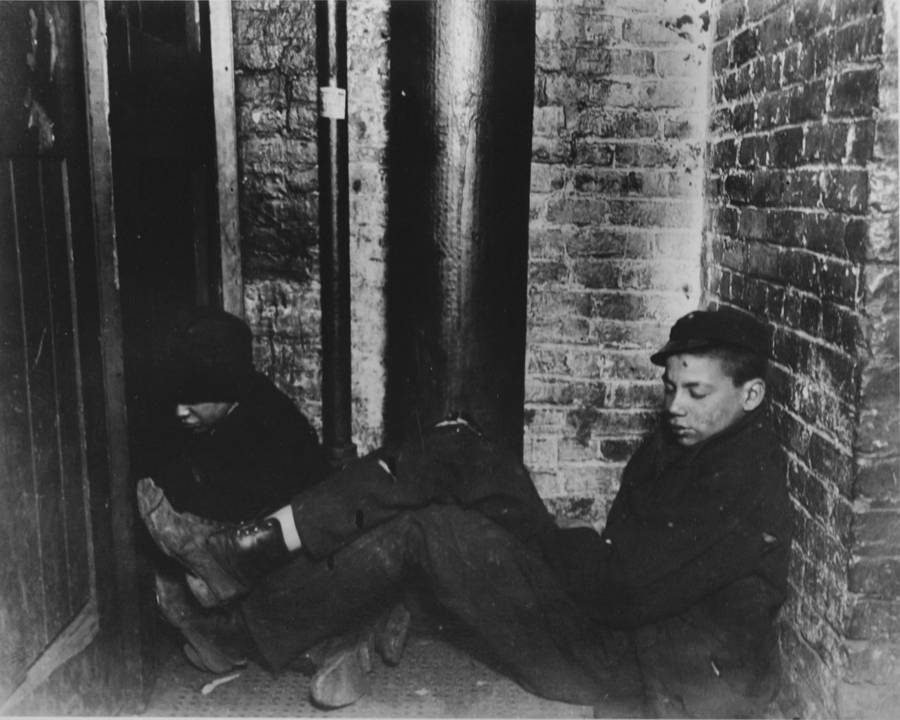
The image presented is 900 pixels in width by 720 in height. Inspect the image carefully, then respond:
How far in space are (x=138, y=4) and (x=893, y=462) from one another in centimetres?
279

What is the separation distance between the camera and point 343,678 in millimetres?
2760

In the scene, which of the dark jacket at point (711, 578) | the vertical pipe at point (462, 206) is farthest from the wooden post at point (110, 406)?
the dark jacket at point (711, 578)

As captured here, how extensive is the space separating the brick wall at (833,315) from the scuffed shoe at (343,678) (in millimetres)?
1362

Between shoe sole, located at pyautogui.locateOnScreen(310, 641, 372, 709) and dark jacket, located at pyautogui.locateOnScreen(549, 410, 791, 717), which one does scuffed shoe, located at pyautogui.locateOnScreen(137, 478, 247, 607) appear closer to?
shoe sole, located at pyautogui.locateOnScreen(310, 641, 372, 709)

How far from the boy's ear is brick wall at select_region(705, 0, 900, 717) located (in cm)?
7

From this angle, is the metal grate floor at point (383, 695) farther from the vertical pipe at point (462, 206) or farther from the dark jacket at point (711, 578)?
the vertical pipe at point (462, 206)

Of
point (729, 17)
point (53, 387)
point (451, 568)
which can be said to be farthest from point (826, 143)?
point (53, 387)

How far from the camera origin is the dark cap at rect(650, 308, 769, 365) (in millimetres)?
2646

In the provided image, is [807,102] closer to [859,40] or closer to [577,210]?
[859,40]

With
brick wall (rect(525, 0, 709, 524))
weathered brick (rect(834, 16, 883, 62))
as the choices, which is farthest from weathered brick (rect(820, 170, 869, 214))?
brick wall (rect(525, 0, 709, 524))

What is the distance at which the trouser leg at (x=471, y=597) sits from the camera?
2691 mm

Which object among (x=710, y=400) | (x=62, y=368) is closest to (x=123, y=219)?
(x=62, y=368)

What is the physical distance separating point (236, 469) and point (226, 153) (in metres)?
1.33

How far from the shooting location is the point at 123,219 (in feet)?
8.10
